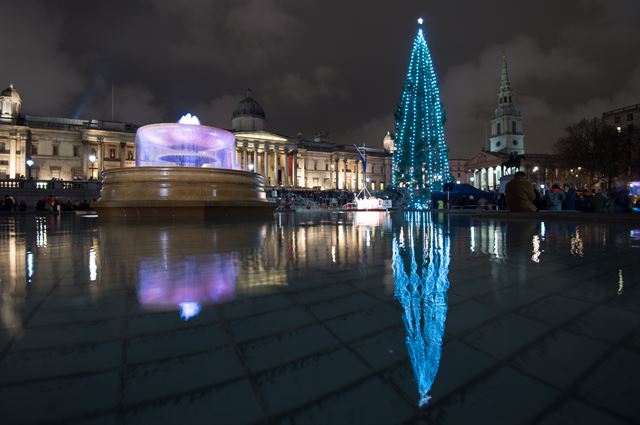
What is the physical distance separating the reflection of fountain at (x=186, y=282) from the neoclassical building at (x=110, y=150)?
43.7 metres

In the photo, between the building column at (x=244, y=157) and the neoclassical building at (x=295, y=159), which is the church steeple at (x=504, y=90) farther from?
the building column at (x=244, y=157)

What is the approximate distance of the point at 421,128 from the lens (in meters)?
21.8

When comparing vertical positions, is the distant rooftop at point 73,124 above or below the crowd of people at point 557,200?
above

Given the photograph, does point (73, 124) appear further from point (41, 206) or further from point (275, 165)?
point (41, 206)

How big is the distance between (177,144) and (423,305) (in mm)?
12389

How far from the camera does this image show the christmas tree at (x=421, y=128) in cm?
2098

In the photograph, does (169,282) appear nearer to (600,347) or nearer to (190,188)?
(600,347)

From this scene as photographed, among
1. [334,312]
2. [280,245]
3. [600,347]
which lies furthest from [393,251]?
[600,347]

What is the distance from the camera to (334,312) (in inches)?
66.4

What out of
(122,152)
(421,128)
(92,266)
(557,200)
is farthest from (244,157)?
(92,266)

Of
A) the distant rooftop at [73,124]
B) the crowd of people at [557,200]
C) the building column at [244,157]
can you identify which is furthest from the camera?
the building column at [244,157]

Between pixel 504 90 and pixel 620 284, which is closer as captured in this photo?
pixel 620 284

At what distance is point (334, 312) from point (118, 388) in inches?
36.3

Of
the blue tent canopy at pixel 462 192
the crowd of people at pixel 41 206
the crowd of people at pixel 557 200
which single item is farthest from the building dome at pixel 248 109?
the crowd of people at pixel 557 200
